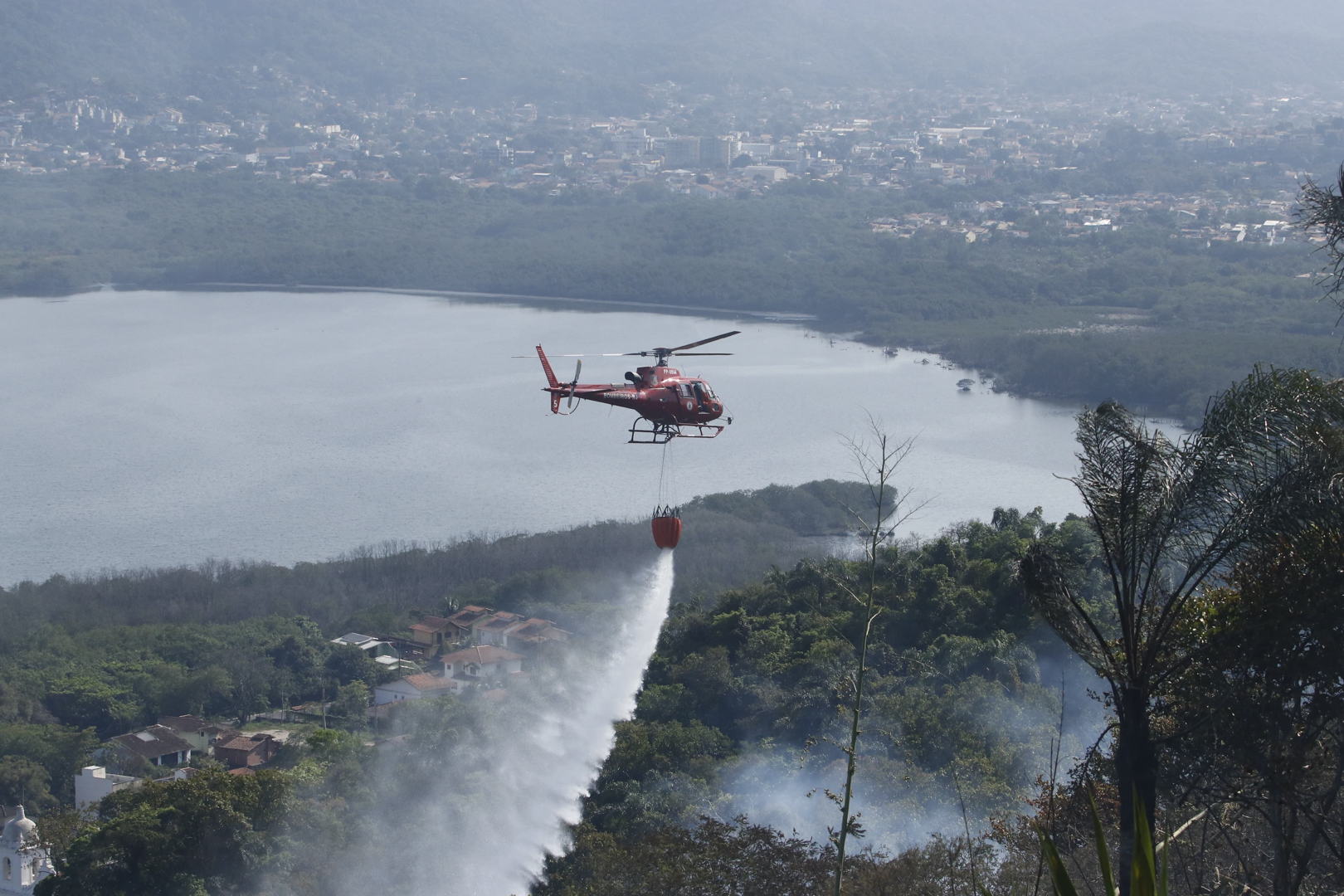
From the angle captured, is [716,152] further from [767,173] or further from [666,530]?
[666,530]

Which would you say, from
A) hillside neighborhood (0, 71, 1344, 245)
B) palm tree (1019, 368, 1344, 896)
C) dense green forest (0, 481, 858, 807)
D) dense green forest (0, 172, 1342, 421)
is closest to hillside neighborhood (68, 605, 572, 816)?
dense green forest (0, 481, 858, 807)

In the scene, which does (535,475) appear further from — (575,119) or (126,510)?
(575,119)

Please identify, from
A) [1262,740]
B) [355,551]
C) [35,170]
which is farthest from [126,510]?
[35,170]

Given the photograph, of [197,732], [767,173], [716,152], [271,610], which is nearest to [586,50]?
[716,152]

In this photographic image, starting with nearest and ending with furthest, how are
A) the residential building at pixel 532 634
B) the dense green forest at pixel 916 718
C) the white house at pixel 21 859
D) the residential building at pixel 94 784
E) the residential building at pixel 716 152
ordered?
the dense green forest at pixel 916 718 < the white house at pixel 21 859 < the residential building at pixel 94 784 < the residential building at pixel 532 634 < the residential building at pixel 716 152

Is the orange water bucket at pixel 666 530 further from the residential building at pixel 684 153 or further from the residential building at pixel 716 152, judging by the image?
the residential building at pixel 684 153

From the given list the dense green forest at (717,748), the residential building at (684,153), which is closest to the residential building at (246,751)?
the dense green forest at (717,748)

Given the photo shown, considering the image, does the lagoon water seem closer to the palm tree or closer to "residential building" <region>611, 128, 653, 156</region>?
the palm tree
